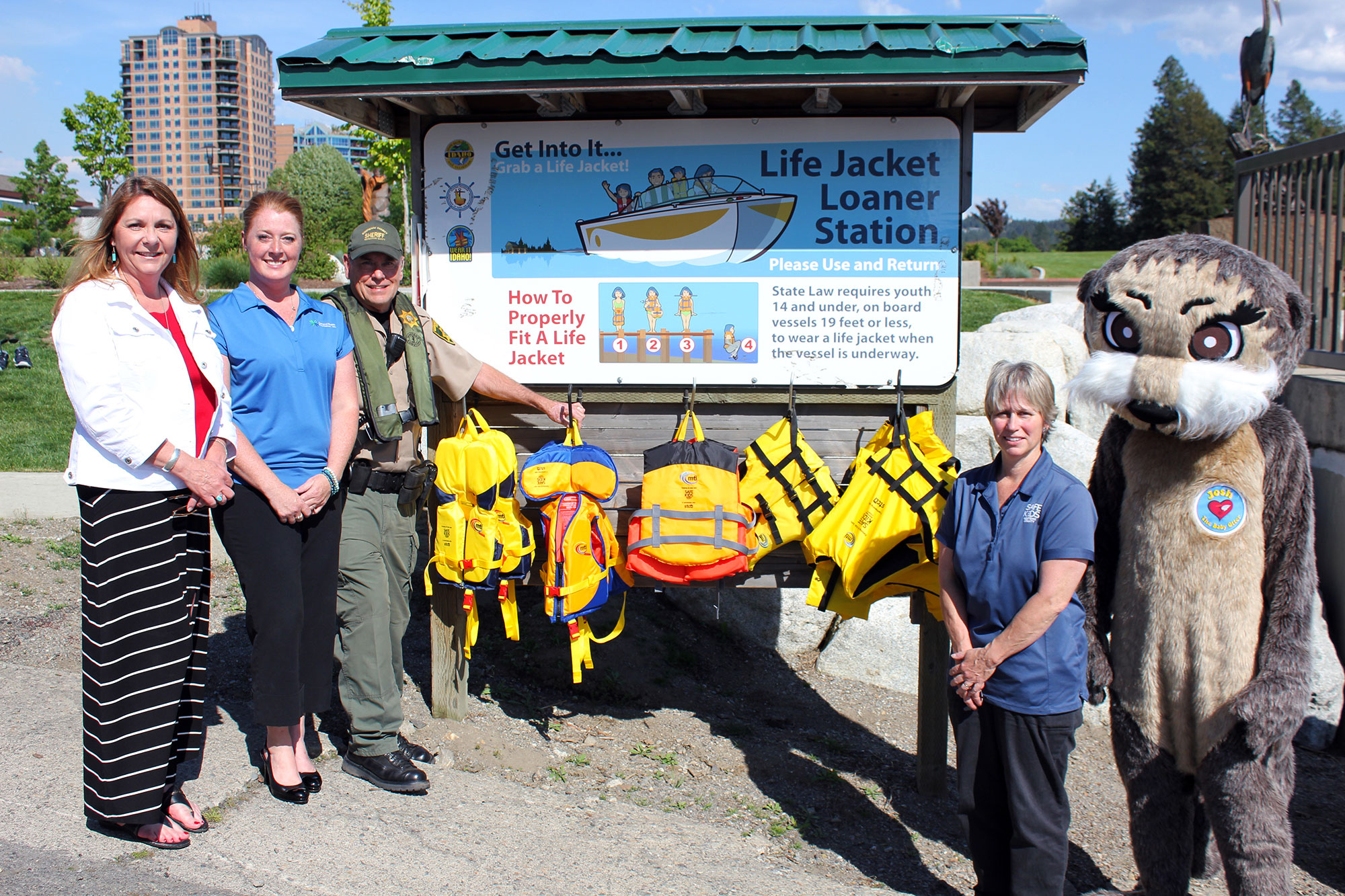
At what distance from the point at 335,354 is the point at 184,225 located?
2.05 feet

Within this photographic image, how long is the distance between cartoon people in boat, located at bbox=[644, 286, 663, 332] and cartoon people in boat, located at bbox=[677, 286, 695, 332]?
0.26 ft

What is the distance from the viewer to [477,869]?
10.2 feet

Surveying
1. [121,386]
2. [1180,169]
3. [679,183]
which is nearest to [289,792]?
[121,386]

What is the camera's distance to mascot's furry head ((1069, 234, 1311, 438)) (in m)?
2.74

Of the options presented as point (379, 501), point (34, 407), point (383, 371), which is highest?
point (383, 371)

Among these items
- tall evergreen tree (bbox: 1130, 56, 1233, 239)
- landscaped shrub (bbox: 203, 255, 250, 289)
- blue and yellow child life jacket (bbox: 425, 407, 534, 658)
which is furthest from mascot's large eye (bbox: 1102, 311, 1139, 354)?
tall evergreen tree (bbox: 1130, 56, 1233, 239)

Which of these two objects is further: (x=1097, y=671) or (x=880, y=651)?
(x=880, y=651)

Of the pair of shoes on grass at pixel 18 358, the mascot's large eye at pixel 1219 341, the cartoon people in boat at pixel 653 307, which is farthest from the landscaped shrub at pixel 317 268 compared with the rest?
the mascot's large eye at pixel 1219 341

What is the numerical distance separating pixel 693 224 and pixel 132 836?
2.96m

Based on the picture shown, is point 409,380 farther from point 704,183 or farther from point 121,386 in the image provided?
point 704,183

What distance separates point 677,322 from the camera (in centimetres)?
393

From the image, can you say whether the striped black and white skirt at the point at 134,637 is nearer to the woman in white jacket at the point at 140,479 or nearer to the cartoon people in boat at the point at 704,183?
the woman in white jacket at the point at 140,479

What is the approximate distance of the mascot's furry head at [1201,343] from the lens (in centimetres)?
274

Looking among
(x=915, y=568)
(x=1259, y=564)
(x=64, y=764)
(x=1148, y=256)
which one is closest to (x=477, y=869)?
(x=64, y=764)
